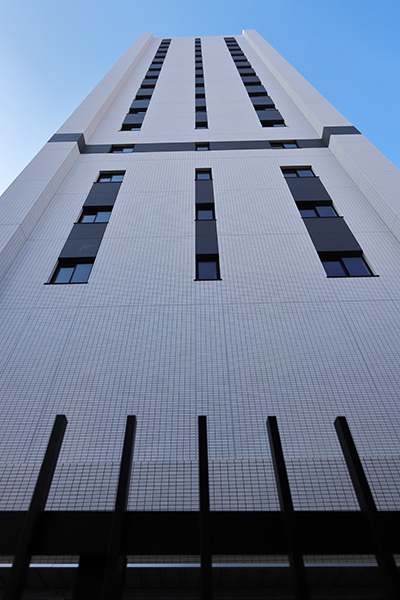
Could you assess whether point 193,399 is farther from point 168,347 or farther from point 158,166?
point 158,166

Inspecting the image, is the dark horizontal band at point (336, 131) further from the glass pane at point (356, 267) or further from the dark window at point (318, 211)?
the glass pane at point (356, 267)

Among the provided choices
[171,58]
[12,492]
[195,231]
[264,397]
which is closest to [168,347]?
[264,397]

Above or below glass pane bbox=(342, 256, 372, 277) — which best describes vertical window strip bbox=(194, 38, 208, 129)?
above

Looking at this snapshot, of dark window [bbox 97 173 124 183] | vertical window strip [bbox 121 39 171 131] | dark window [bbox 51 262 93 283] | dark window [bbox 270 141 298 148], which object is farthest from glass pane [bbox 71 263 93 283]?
vertical window strip [bbox 121 39 171 131]

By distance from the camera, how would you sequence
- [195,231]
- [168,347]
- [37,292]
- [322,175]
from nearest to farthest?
1. [168,347]
2. [37,292]
3. [195,231]
4. [322,175]

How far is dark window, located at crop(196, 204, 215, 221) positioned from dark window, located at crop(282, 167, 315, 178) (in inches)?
191

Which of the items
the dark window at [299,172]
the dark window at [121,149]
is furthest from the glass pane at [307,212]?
the dark window at [121,149]

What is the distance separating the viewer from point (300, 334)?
1002 centimetres

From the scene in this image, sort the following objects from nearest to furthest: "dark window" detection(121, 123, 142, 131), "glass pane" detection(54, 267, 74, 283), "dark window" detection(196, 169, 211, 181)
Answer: "glass pane" detection(54, 267, 74, 283) < "dark window" detection(196, 169, 211, 181) < "dark window" detection(121, 123, 142, 131)

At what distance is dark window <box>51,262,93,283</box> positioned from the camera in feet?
40.3

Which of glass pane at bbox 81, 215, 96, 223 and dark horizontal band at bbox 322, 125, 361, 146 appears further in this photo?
dark horizontal band at bbox 322, 125, 361, 146

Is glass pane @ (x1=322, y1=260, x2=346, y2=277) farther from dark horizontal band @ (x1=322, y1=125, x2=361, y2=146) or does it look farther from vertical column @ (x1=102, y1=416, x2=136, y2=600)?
dark horizontal band @ (x1=322, y1=125, x2=361, y2=146)

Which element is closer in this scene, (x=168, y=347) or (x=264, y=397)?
(x=264, y=397)

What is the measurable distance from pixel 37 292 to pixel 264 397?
7.86 meters
